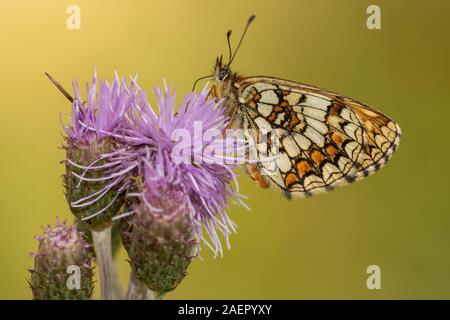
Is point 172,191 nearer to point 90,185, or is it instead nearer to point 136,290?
point 90,185

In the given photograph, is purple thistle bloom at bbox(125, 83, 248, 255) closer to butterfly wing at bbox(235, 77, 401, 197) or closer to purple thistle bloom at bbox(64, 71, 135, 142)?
purple thistle bloom at bbox(64, 71, 135, 142)

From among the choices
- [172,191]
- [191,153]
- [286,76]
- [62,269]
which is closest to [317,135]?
[191,153]

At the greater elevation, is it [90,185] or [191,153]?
[191,153]

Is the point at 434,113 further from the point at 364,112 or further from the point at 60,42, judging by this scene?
the point at 60,42

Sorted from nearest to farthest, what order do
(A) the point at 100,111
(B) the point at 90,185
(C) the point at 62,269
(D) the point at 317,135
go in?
1. (C) the point at 62,269
2. (B) the point at 90,185
3. (A) the point at 100,111
4. (D) the point at 317,135

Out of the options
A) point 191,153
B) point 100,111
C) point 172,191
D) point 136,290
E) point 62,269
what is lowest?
point 136,290

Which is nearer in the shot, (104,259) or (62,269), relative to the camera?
(62,269)

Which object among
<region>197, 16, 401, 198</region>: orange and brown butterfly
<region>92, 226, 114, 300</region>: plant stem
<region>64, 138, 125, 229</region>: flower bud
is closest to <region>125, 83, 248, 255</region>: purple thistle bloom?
<region>64, 138, 125, 229</region>: flower bud
